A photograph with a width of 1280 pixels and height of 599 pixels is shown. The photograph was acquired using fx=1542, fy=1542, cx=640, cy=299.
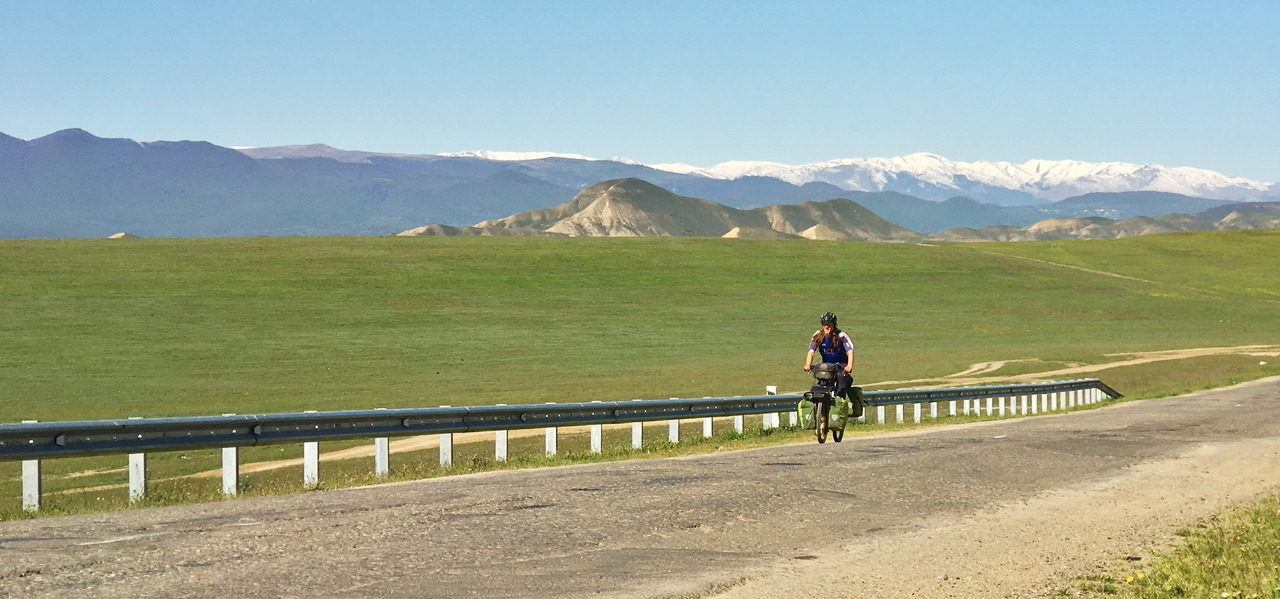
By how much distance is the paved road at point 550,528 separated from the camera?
9.32m

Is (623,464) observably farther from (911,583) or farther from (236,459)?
(911,583)

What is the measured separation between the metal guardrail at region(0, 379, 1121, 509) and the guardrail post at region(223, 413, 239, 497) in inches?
0.5

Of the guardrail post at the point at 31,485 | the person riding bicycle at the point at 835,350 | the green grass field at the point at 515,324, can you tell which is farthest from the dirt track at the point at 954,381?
the person riding bicycle at the point at 835,350

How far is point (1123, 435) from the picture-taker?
23.7m

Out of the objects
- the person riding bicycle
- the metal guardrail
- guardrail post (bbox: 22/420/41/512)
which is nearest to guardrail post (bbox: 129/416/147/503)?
the metal guardrail

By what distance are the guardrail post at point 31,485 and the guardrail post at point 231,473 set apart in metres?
1.89

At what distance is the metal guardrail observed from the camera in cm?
1400

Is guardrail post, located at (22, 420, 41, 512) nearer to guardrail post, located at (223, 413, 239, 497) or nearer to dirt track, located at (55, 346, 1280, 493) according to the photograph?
guardrail post, located at (223, 413, 239, 497)

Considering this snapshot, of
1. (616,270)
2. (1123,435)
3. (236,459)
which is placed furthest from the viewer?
(616,270)

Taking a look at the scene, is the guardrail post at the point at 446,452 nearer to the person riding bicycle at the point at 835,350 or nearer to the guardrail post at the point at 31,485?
the person riding bicycle at the point at 835,350

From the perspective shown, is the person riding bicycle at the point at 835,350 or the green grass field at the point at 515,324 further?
the green grass field at the point at 515,324

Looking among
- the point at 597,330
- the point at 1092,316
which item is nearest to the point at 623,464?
the point at 597,330

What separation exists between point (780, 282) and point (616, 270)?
10167 millimetres

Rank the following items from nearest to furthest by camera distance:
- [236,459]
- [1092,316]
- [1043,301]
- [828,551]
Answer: [828,551] < [236,459] < [1092,316] < [1043,301]
